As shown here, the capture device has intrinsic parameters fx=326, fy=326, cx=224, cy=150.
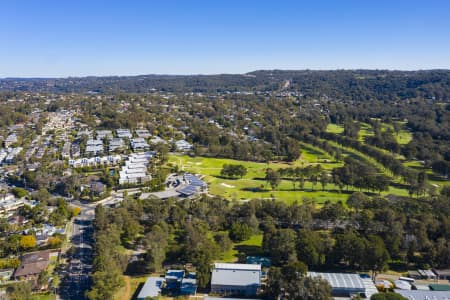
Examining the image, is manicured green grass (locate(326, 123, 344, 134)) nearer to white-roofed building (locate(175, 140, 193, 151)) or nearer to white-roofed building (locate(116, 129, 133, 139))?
white-roofed building (locate(175, 140, 193, 151))

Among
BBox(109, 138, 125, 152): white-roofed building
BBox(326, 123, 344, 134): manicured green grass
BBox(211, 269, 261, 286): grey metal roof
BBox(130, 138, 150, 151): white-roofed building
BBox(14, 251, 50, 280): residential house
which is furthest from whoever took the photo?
BBox(326, 123, 344, 134): manicured green grass

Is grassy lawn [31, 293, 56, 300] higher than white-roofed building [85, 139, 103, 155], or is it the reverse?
white-roofed building [85, 139, 103, 155]

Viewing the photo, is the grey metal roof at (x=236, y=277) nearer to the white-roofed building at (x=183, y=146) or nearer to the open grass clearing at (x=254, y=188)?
the open grass clearing at (x=254, y=188)

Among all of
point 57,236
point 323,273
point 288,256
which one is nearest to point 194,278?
point 288,256

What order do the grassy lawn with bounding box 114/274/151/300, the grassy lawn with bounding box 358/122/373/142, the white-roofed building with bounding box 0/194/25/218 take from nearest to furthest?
the grassy lawn with bounding box 114/274/151/300 → the white-roofed building with bounding box 0/194/25/218 → the grassy lawn with bounding box 358/122/373/142

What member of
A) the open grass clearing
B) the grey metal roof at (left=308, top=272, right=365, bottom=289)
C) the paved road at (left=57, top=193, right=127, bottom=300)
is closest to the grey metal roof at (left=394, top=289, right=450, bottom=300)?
the grey metal roof at (left=308, top=272, right=365, bottom=289)

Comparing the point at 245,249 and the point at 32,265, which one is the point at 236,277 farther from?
the point at 32,265

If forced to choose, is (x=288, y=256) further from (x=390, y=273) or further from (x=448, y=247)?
(x=448, y=247)
